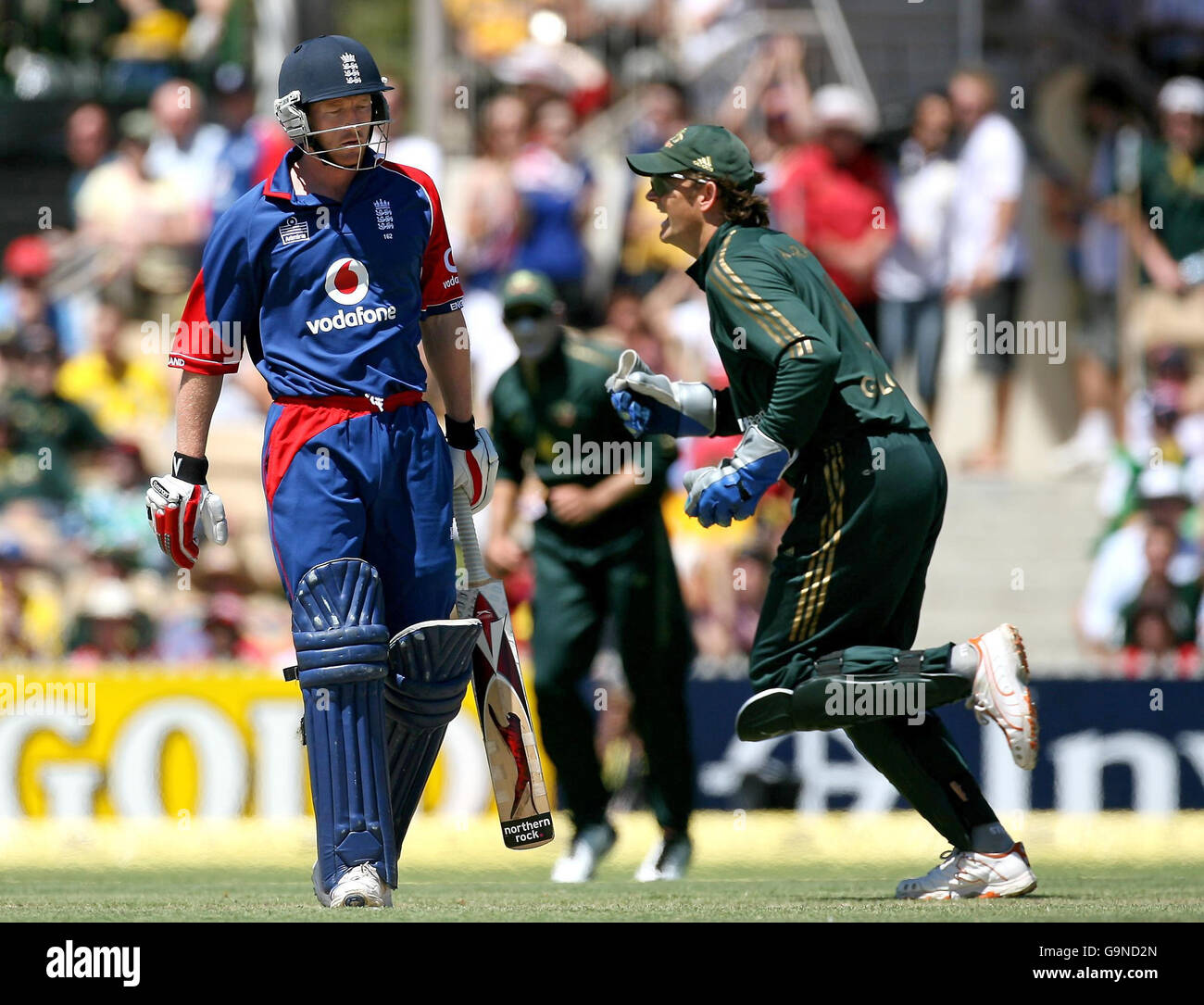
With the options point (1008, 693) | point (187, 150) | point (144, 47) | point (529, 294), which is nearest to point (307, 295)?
point (1008, 693)

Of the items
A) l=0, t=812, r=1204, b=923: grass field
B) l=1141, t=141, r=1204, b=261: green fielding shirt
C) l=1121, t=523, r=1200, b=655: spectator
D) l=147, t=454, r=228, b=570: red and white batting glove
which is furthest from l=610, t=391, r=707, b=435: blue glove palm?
l=1141, t=141, r=1204, b=261: green fielding shirt

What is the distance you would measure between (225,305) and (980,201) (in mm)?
7477

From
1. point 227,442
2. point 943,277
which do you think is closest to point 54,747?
point 227,442

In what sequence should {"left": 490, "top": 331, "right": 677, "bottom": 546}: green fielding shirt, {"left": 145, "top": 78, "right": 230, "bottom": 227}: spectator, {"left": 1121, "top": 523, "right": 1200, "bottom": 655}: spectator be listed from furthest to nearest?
{"left": 145, "top": 78, "right": 230, "bottom": 227}: spectator → {"left": 1121, "top": 523, "right": 1200, "bottom": 655}: spectator → {"left": 490, "top": 331, "right": 677, "bottom": 546}: green fielding shirt

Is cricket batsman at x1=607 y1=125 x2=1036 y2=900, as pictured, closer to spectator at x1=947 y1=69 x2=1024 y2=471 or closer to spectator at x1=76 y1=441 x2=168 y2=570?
spectator at x1=76 y1=441 x2=168 y2=570

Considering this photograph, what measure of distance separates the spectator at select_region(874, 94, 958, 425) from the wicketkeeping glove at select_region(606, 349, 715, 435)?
6.12 meters

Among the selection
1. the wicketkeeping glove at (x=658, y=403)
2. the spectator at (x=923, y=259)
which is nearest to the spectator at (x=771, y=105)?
the spectator at (x=923, y=259)

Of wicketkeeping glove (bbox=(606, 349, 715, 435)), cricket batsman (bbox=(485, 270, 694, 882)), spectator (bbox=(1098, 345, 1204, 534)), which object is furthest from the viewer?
spectator (bbox=(1098, 345, 1204, 534))

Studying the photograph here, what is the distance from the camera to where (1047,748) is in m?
10.1

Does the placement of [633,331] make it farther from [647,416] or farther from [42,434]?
[647,416]

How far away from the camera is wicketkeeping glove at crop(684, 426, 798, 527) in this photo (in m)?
5.76

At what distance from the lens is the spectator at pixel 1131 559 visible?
36.5ft

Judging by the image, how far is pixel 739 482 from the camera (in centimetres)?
577
